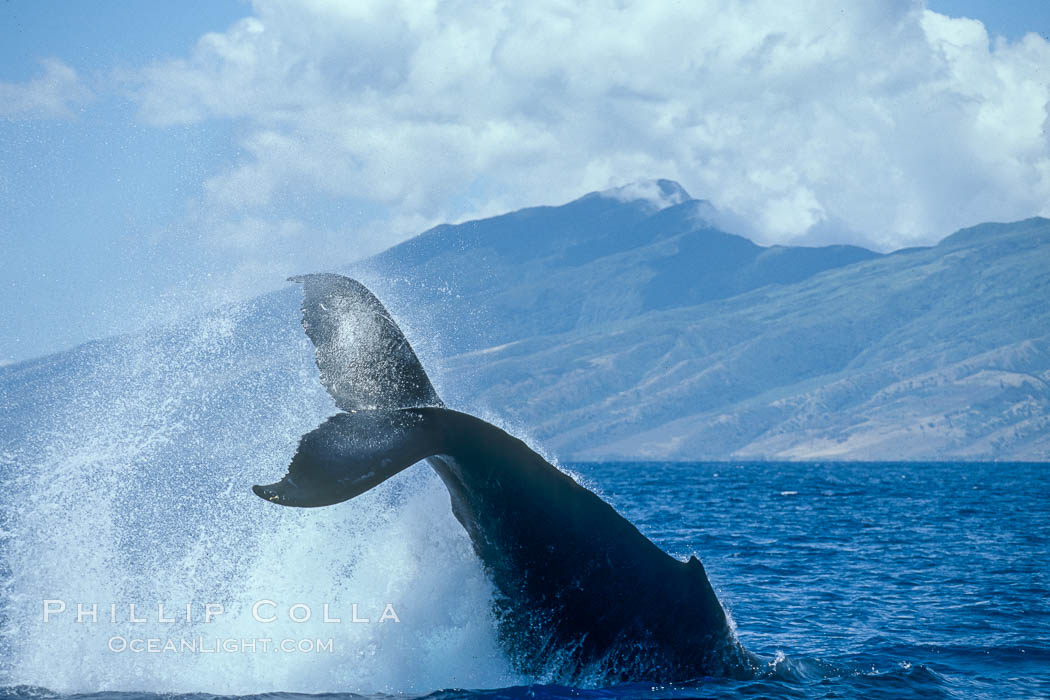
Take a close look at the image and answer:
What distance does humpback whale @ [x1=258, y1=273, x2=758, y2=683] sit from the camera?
20.6ft

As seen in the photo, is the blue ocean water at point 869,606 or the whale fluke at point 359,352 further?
the blue ocean water at point 869,606

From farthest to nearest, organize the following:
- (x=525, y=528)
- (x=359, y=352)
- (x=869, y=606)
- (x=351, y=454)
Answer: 1. (x=869, y=606)
2. (x=525, y=528)
3. (x=359, y=352)
4. (x=351, y=454)

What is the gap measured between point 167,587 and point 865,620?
7.73m

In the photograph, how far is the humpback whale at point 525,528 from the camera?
247 inches

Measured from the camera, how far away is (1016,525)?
29.9 m

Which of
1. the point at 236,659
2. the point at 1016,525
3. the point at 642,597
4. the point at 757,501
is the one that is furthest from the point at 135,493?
the point at 642,597

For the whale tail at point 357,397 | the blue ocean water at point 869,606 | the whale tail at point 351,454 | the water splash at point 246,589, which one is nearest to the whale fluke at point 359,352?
the whale tail at point 357,397

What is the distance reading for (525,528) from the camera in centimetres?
691

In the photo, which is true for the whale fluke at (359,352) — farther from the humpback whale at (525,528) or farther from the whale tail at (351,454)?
the whale tail at (351,454)

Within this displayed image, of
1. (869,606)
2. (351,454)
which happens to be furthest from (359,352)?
(869,606)

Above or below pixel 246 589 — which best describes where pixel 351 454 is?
above

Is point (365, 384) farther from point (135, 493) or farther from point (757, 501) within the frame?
point (757, 501)

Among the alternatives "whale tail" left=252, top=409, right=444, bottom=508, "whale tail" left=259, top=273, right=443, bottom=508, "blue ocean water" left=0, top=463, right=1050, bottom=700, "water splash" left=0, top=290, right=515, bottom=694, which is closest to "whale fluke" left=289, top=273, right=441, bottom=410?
"whale tail" left=259, top=273, right=443, bottom=508

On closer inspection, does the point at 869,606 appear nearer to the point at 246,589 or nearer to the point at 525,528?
the point at 246,589
